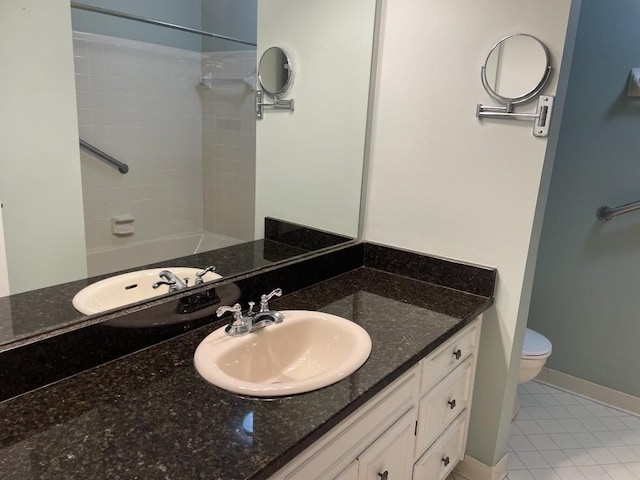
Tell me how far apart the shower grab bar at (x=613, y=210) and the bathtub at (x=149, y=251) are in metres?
1.89

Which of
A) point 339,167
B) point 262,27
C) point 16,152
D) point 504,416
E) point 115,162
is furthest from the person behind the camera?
point 339,167

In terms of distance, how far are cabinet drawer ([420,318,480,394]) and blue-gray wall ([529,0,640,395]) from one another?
43.9 inches

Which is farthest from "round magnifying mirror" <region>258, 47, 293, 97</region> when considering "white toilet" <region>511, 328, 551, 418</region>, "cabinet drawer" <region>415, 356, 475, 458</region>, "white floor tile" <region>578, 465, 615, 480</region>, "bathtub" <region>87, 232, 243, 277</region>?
"white floor tile" <region>578, 465, 615, 480</region>

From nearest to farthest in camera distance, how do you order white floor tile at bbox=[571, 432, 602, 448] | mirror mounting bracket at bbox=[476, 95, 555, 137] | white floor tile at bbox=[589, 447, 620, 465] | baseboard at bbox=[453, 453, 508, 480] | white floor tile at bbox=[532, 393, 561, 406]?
mirror mounting bracket at bbox=[476, 95, 555, 137] < baseboard at bbox=[453, 453, 508, 480] < white floor tile at bbox=[589, 447, 620, 465] < white floor tile at bbox=[571, 432, 602, 448] < white floor tile at bbox=[532, 393, 561, 406]

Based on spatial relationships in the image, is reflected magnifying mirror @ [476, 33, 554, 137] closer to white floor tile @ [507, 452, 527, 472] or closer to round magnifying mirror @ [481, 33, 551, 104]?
round magnifying mirror @ [481, 33, 551, 104]

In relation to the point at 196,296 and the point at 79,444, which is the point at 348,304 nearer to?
the point at 196,296

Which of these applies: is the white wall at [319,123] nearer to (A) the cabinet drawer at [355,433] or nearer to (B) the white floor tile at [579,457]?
(A) the cabinet drawer at [355,433]

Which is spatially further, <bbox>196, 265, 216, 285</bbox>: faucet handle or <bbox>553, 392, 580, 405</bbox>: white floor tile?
<bbox>553, 392, 580, 405</bbox>: white floor tile

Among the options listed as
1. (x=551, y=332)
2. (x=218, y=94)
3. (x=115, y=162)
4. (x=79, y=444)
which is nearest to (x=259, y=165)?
(x=218, y=94)

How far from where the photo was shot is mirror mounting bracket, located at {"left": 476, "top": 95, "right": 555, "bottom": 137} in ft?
5.18

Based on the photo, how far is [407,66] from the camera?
185 centimetres

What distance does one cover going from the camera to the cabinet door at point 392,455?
1.25 metres

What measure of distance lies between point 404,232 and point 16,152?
53.4 inches

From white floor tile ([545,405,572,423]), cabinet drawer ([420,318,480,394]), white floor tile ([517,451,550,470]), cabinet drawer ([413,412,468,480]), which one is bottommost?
white floor tile ([517,451,550,470])
